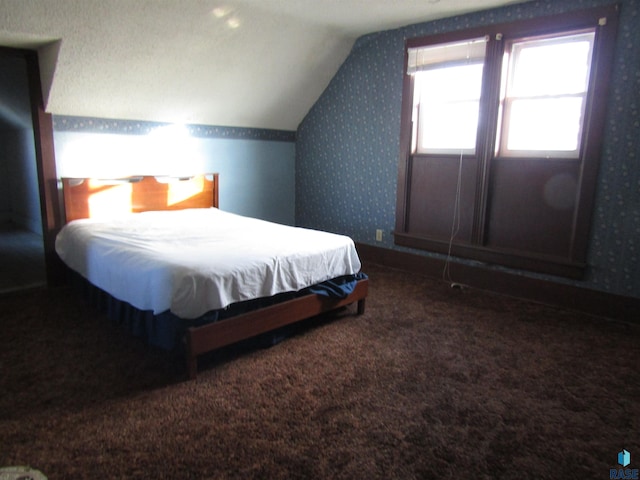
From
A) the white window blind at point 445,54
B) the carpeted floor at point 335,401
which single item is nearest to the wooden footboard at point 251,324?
the carpeted floor at point 335,401

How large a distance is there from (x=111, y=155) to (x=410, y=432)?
327 centimetres

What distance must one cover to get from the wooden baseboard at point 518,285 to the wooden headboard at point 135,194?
180cm

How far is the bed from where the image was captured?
7.04 ft

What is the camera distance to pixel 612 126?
2906 mm

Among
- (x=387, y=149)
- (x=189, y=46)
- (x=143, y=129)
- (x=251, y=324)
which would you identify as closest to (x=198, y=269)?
(x=251, y=324)

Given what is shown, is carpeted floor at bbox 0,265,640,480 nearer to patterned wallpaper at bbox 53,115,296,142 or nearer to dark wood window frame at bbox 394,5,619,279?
dark wood window frame at bbox 394,5,619,279

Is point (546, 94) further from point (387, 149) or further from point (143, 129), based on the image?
point (143, 129)

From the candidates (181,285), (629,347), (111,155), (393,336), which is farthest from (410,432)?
(111,155)

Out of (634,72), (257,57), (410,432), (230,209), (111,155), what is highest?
(257,57)

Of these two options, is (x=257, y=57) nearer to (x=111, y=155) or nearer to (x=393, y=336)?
(x=111, y=155)

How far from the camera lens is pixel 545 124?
3.24 metres

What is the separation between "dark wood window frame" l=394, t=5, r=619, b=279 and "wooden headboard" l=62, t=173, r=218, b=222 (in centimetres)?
193

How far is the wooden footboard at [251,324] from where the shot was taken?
2.12 m

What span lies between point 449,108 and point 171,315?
2873 mm
